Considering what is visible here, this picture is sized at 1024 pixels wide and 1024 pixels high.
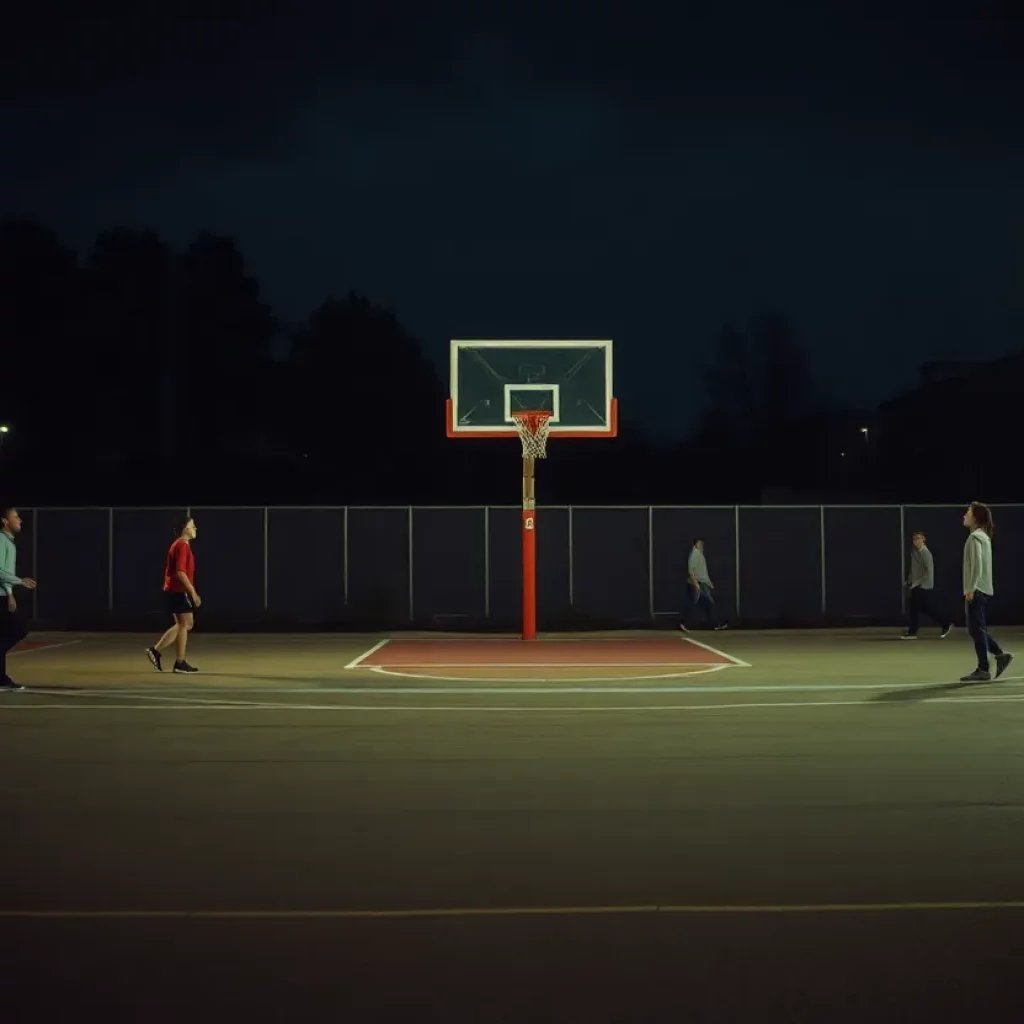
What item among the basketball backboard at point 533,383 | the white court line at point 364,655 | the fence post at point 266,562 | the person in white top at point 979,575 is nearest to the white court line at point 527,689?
the person in white top at point 979,575

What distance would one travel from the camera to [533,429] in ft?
90.5

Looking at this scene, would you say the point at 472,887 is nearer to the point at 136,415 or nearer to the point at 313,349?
the point at 136,415

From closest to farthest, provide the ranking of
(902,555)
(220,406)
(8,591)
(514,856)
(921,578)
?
(514,856)
(8,591)
(921,578)
(902,555)
(220,406)

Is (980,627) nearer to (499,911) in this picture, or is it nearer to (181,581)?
(181,581)

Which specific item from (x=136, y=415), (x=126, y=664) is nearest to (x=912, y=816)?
(x=126, y=664)

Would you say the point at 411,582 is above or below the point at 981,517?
below

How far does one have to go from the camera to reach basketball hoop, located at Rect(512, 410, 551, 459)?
89.9 ft

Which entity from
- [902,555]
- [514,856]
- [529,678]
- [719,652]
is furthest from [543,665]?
[902,555]

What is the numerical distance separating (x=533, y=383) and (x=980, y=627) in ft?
40.8

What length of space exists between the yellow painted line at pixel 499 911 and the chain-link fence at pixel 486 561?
26.9 metres

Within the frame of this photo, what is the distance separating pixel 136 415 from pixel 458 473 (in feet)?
42.1

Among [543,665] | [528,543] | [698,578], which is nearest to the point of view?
[543,665]

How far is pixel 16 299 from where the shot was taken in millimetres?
54688

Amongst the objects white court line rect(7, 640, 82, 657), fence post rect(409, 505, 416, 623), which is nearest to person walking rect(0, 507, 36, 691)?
white court line rect(7, 640, 82, 657)
